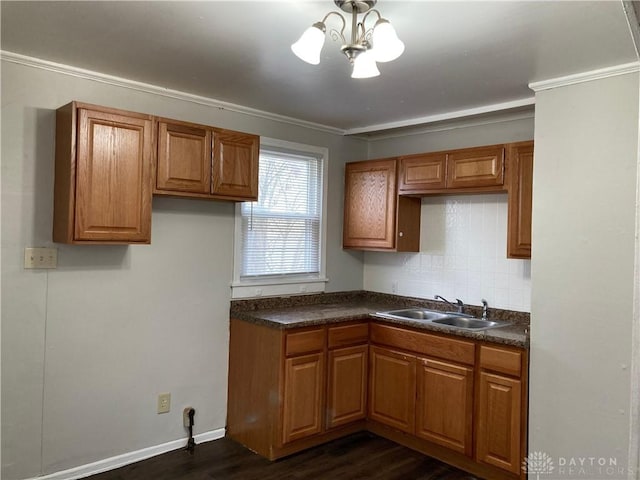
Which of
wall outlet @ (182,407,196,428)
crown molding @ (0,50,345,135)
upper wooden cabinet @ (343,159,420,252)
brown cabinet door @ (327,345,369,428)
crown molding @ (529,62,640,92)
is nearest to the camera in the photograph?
crown molding @ (529,62,640,92)

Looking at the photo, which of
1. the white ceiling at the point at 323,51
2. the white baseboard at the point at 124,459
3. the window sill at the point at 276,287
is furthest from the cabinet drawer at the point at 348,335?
the white ceiling at the point at 323,51

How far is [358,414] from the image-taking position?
3.68 metres

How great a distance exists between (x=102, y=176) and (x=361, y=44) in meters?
1.62

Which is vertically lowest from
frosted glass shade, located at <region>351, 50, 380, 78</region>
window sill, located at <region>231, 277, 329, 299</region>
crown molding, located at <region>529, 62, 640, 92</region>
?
window sill, located at <region>231, 277, 329, 299</region>

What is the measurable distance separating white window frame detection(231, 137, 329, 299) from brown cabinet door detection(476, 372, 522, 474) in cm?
160

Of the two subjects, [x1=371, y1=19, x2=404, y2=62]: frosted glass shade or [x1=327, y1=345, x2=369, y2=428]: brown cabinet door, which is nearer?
[x1=371, y1=19, x2=404, y2=62]: frosted glass shade

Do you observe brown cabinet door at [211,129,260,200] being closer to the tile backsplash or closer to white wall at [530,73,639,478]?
the tile backsplash

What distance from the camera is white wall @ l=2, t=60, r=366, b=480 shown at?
271cm

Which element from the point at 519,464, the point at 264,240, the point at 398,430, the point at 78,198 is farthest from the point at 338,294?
the point at 78,198

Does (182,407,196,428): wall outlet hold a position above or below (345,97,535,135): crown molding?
below

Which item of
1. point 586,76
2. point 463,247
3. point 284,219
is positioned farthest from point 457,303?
point 586,76

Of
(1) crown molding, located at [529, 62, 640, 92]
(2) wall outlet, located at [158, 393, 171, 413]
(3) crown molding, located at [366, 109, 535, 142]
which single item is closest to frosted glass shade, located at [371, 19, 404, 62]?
(1) crown molding, located at [529, 62, 640, 92]

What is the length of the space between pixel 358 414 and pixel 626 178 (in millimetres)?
2367

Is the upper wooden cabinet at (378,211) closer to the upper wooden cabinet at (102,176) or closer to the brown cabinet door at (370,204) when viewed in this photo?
the brown cabinet door at (370,204)
